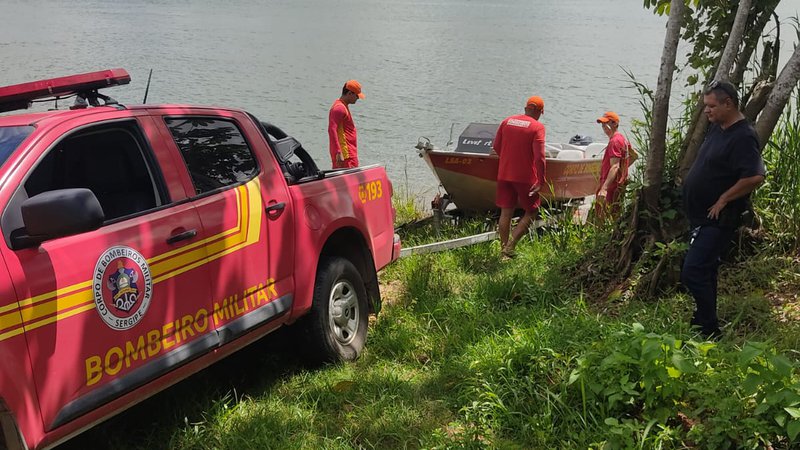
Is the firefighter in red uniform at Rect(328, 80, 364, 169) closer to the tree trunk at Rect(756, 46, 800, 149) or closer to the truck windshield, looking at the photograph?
the tree trunk at Rect(756, 46, 800, 149)

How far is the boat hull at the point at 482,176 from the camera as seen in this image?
1016 centimetres

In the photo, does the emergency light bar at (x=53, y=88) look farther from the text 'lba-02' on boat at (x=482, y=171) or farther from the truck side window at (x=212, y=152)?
the text 'lba-02' on boat at (x=482, y=171)

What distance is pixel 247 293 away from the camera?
4109 mm

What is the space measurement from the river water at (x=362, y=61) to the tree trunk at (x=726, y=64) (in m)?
3.02

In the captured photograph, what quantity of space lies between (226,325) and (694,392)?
2.39 metres

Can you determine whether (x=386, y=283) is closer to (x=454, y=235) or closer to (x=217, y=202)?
(x=454, y=235)

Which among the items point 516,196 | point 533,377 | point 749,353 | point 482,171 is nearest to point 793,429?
point 749,353

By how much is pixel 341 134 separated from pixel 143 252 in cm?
596

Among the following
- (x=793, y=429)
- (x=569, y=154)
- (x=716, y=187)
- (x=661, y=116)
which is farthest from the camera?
(x=569, y=154)

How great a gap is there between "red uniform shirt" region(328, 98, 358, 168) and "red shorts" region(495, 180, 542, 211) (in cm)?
205

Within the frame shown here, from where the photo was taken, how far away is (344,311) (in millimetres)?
5070

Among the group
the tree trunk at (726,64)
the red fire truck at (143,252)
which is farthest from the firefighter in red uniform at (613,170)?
the red fire truck at (143,252)

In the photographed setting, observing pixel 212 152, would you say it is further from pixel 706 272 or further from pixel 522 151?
pixel 522 151

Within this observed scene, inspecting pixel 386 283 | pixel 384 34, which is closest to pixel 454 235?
pixel 386 283
